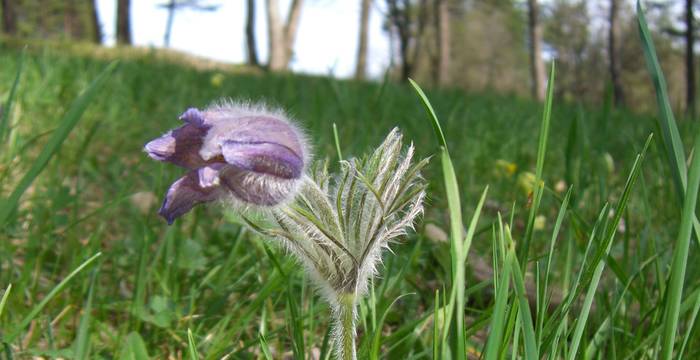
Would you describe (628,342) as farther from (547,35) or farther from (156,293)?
(547,35)

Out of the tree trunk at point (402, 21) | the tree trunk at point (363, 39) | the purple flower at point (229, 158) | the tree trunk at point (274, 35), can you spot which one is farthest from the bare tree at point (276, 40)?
the purple flower at point (229, 158)

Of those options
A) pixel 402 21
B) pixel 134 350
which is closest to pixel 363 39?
pixel 402 21

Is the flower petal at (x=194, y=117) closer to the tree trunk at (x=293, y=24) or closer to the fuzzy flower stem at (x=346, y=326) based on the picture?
the fuzzy flower stem at (x=346, y=326)

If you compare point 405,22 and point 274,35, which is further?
point 405,22

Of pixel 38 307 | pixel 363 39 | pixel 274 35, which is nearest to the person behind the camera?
pixel 38 307

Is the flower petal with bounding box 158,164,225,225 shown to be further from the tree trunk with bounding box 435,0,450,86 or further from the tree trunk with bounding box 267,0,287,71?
the tree trunk with bounding box 435,0,450,86

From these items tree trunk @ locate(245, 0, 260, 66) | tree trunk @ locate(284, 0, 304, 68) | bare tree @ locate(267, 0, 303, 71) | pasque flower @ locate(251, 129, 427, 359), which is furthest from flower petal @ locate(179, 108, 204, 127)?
tree trunk @ locate(245, 0, 260, 66)

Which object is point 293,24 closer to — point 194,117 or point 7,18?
point 7,18
